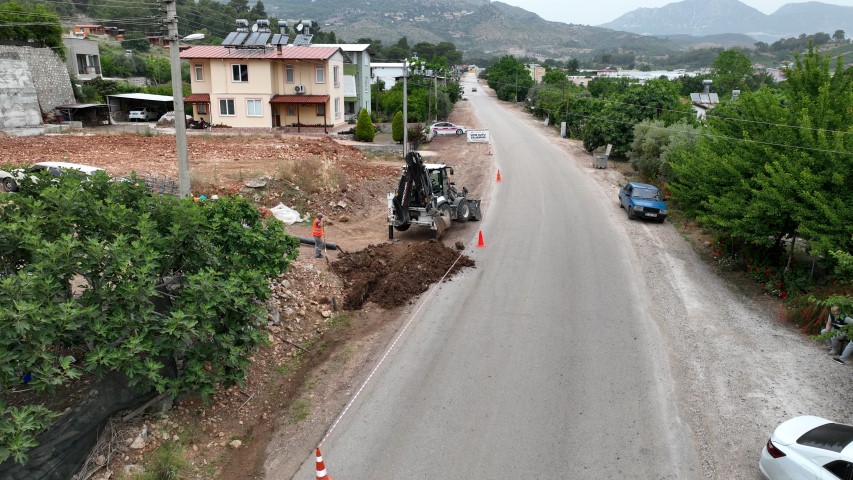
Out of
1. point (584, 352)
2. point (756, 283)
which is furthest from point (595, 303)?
point (756, 283)

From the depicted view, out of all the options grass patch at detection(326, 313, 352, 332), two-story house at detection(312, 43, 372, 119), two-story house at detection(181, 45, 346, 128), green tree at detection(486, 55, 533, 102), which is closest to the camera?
grass patch at detection(326, 313, 352, 332)

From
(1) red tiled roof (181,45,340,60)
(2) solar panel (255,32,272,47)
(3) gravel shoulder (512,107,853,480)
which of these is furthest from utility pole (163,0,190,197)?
(1) red tiled roof (181,45,340,60)

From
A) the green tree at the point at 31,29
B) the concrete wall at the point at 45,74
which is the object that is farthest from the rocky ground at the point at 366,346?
the green tree at the point at 31,29

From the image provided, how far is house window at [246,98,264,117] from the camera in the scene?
4994 centimetres

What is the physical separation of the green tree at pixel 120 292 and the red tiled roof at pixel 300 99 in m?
39.8

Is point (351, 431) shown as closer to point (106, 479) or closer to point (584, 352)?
point (106, 479)

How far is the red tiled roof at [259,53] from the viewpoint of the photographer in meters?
48.5

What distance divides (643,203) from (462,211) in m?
7.81

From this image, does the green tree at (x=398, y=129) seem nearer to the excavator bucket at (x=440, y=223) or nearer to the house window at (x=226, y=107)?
the house window at (x=226, y=107)

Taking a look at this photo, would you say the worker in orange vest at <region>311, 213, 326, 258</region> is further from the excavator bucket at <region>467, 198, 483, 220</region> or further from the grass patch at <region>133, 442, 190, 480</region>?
the grass patch at <region>133, 442, 190, 480</region>

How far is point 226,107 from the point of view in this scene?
1972 inches

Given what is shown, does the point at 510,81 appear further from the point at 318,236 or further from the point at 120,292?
the point at 120,292

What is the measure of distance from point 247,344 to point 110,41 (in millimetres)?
125264

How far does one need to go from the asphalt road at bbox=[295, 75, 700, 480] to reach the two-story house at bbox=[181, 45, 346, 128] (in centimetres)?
3494
